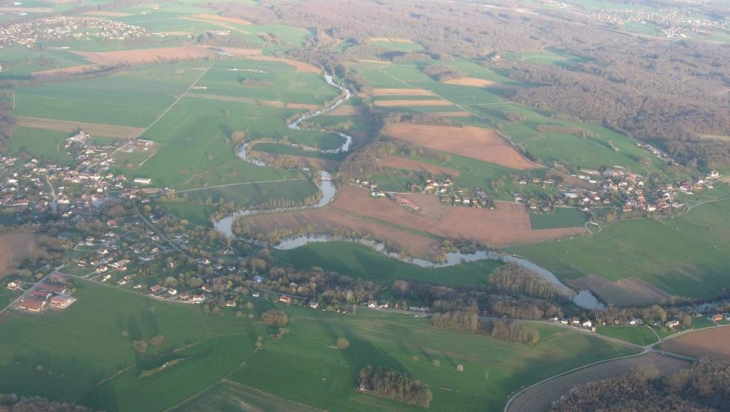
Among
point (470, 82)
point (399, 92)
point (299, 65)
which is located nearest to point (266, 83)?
point (299, 65)

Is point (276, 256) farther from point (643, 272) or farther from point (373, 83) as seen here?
point (373, 83)

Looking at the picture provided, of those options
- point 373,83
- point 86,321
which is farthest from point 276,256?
point 373,83

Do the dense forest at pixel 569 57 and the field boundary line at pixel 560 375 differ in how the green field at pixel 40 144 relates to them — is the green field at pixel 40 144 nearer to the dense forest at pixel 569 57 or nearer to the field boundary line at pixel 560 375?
the dense forest at pixel 569 57

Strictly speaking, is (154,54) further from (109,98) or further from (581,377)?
(581,377)

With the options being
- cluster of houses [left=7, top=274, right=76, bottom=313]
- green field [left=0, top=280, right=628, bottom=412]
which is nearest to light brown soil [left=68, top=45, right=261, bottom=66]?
cluster of houses [left=7, top=274, right=76, bottom=313]

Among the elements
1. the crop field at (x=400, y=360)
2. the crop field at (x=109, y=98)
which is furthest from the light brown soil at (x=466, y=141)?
the crop field at (x=400, y=360)
